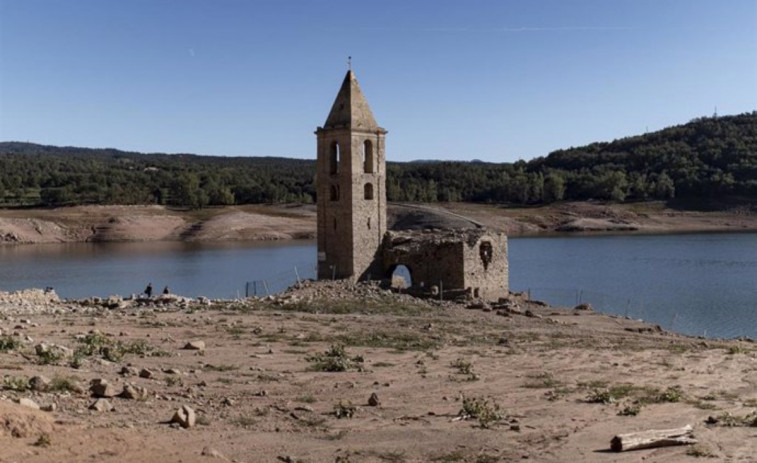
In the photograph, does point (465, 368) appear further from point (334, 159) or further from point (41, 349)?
point (334, 159)

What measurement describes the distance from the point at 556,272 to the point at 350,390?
36.7 metres

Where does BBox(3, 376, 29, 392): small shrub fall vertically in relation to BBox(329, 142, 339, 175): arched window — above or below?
below

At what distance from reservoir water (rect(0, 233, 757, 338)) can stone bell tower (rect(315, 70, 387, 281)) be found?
10.5ft

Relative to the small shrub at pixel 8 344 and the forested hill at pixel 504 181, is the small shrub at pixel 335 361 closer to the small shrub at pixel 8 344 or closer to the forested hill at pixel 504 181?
the small shrub at pixel 8 344

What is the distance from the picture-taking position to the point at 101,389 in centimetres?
964

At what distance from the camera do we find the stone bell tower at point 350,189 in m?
29.5

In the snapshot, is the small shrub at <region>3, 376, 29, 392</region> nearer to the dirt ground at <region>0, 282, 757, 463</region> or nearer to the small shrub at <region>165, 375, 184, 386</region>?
the dirt ground at <region>0, 282, 757, 463</region>

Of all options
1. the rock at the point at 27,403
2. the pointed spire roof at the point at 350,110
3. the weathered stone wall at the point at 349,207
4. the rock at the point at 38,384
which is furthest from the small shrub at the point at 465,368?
the pointed spire roof at the point at 350,110

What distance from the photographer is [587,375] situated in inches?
545

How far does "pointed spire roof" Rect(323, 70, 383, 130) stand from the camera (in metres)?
29.4

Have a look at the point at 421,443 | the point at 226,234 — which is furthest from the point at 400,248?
the point at 226,234

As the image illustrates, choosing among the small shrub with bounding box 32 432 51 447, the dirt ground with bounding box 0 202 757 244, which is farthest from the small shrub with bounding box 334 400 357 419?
the dirt ground with bounding box 0 202 757 244

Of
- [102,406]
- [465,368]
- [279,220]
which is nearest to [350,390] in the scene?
[465,368]

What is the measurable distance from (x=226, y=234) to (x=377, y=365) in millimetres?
74564
